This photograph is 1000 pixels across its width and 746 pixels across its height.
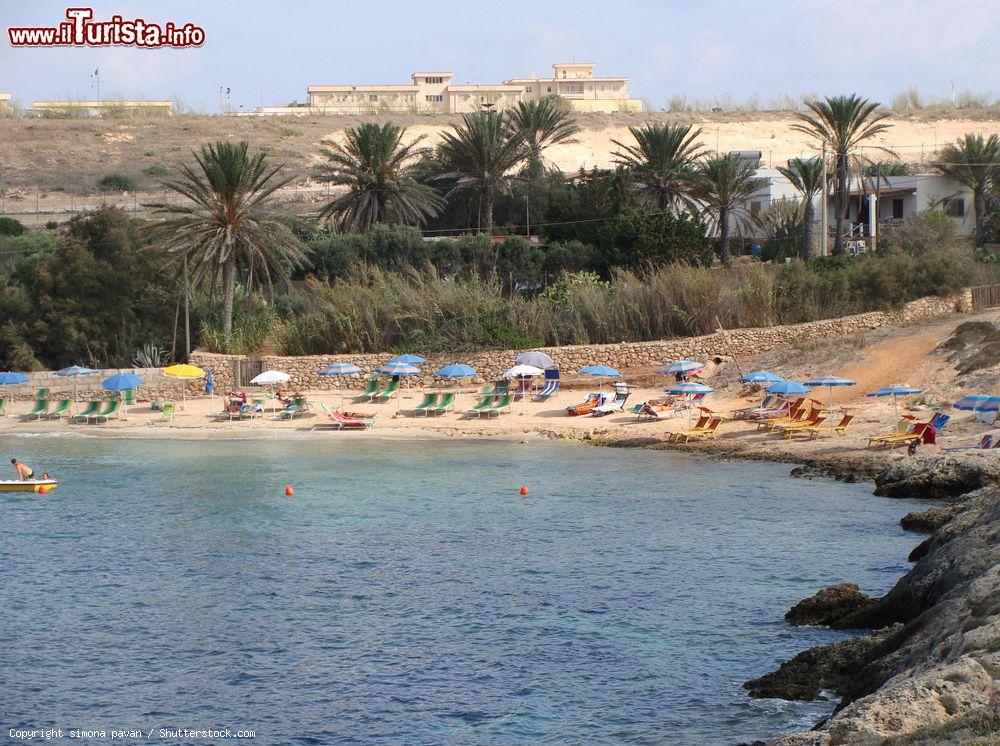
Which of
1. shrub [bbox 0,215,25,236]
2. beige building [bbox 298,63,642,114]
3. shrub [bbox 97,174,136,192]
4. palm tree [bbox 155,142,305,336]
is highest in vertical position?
beige building [bbox 298,63,642,114]

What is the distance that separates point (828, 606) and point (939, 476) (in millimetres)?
9011

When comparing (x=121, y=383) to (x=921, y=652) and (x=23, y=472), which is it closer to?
(x=23, y=472)

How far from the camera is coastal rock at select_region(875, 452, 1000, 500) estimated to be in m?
23.8

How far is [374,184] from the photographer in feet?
176

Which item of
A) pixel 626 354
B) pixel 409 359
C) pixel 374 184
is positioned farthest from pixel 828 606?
pixel 374 184

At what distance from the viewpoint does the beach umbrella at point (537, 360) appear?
37.6 metres

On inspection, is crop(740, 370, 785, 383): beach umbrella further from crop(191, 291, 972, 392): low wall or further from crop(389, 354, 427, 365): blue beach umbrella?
crop(389, 354, 427, 365): blue beach umbrella

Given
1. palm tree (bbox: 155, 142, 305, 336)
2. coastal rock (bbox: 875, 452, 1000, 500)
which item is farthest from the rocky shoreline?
palm tree (bbox: 155, 142, 305, 336)

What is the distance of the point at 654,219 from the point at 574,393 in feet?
44.8

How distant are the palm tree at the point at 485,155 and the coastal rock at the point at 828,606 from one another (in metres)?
39.1

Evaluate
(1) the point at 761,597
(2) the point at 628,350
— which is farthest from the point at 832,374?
(1) the point at 761,597

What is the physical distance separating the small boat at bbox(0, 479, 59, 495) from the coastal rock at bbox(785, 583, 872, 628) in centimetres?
1894

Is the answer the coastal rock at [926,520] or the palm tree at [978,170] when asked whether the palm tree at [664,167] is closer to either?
the palm tree at [978,170]

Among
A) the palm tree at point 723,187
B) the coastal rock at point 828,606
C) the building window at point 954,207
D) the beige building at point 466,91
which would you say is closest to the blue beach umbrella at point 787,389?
the coastal rock at point 828,606
